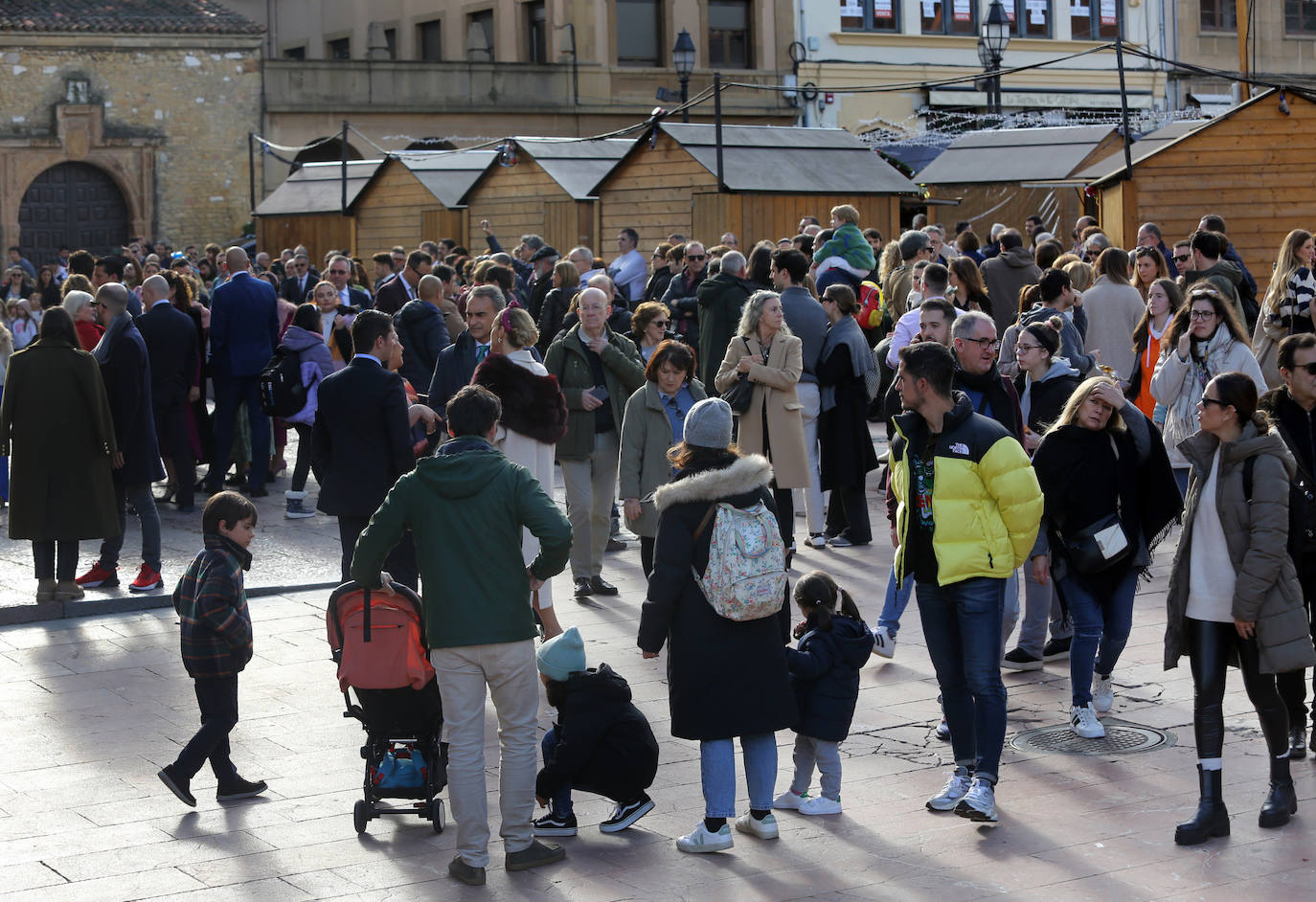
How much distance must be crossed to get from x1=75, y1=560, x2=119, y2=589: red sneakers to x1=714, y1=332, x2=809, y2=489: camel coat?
401 centimetres

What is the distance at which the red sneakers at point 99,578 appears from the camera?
11297 mm

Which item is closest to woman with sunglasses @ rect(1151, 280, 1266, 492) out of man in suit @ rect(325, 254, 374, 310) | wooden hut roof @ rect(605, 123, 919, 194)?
man in suit @ rect(325, 254, 374, 310)

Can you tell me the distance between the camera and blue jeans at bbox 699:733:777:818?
6375mm

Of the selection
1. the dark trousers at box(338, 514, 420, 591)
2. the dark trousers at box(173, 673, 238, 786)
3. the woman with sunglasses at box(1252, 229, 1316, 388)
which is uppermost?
the woman with sunglasses at box(1252, 229, 1316, 388)

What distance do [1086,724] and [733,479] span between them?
7.56 ft

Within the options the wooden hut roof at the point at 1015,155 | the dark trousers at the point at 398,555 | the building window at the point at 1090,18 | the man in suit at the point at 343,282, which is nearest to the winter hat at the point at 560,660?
the dark trousers at the point at 398,555

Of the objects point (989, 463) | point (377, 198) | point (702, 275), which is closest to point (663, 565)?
point (989, 463)

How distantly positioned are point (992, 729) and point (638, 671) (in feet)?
8.93

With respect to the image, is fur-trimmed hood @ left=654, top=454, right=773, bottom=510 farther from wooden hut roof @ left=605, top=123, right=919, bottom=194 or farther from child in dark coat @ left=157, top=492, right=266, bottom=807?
wooden hut roof @ left=605, top=123, right=919, bottom=194

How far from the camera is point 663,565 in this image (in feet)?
20.9

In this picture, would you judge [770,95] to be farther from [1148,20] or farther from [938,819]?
[938,819]

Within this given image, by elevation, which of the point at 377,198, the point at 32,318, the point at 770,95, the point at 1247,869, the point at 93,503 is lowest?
the point at 1247,869

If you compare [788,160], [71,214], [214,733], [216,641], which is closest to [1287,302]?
[216,641]

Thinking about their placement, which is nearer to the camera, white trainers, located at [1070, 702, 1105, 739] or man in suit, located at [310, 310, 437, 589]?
white trainers, located at [1070, 702, 1105, 739]
